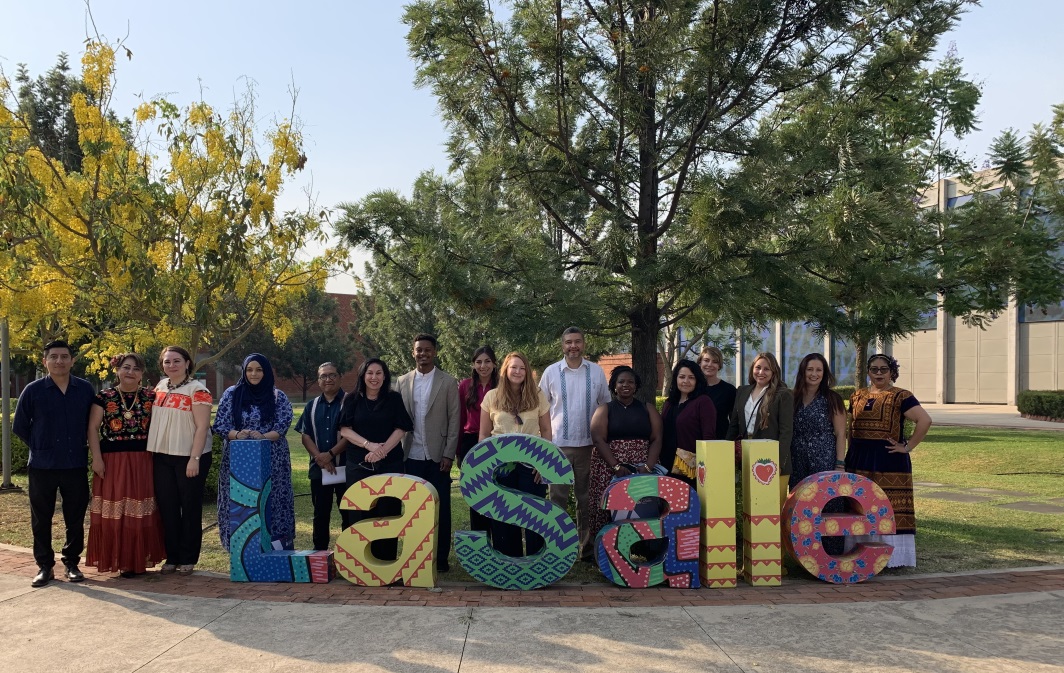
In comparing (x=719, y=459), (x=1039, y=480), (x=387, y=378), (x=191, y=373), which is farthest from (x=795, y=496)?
(x=1039, y=480)

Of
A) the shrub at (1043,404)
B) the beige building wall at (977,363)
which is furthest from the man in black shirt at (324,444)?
the beige building wall at (977,363)

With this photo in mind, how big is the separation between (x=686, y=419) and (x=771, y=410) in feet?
2.10

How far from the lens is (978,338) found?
3403 cm

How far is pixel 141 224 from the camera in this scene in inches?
351

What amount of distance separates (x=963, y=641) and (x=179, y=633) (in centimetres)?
443

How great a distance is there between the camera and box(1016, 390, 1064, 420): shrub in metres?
24.1

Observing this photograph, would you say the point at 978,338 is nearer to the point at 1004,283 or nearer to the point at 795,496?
the point at 1004,283

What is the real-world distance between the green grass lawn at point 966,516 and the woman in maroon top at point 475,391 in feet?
3.32

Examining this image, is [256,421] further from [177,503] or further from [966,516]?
[966,516]

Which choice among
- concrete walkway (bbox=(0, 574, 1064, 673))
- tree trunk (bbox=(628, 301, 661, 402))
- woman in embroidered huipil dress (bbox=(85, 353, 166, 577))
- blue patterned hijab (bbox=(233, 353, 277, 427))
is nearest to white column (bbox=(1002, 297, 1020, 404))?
tree trunk (bbox=(628, 301, 661, 402))

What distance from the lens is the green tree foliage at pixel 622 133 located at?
23.7 feet

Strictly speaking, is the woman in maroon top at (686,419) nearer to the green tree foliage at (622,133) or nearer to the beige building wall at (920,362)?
the green tree foliage at (622,133)

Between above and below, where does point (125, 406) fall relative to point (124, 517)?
above

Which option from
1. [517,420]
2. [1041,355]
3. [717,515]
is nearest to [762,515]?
[717,515]
